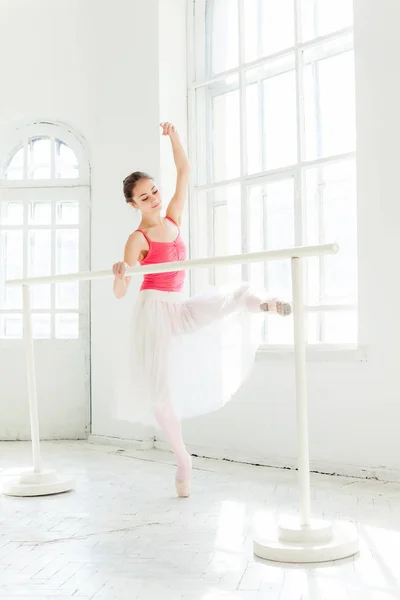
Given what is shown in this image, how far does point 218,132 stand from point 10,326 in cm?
215

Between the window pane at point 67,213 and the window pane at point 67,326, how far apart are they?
69 cm

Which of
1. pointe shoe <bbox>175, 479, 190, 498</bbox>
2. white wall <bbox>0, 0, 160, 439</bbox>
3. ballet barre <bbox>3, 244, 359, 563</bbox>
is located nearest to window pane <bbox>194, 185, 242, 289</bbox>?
white wall <bbox>0, 0, 160, 439</bbox>

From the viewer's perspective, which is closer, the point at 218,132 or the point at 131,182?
the point at 131,182

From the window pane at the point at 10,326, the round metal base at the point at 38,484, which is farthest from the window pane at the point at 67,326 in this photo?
the round metal base at the point at 38,484

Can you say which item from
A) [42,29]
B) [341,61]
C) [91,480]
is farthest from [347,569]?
[42,29]

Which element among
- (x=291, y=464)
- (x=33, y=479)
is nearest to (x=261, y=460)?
(x=291, y=464)

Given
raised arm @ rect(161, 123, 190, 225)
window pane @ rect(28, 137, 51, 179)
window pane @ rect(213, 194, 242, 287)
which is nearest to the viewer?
raised arm @ rect(161, 123, 190, 225)

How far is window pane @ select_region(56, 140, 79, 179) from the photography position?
5836mm

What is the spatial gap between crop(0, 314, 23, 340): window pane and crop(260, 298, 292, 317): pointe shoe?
331 cm

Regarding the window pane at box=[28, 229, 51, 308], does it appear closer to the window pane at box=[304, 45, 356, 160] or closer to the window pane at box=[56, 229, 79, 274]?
the window pane at box=[56, 229, 79, 274]

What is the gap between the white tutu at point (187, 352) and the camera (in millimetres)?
3232

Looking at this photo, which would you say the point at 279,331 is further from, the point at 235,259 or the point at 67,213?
the point at 67,213

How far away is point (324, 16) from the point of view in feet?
14.4

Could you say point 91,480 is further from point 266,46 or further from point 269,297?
point 266,46
